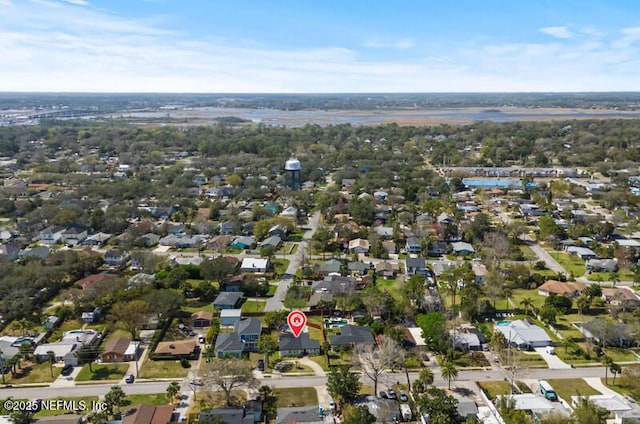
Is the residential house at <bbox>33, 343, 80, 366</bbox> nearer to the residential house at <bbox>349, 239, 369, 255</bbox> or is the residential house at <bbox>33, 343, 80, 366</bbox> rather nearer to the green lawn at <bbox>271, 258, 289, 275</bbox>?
the green lawn at <bbox>271, 258, 289, 275</bbox>

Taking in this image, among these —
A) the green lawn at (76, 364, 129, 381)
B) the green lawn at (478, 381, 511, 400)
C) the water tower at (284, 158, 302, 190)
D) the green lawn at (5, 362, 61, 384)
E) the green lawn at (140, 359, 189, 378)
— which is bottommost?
the green lawn at (5, 362, 61, 384)

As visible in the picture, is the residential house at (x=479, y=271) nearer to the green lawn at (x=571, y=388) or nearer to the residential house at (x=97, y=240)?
the green lawn at (x=571, y=388)

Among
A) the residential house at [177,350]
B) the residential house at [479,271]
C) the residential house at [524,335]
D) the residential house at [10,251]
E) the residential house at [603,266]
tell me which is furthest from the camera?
the residential house at [10,251]

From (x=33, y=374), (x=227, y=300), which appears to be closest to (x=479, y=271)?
(x=227, y=300)

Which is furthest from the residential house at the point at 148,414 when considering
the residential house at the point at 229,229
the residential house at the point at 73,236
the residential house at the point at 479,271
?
the residential house at the point at 73,236

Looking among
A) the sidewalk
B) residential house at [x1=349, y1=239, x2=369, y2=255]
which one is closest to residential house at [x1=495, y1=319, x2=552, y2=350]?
the sidewalk

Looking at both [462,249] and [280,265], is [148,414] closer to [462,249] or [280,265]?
[280,265]
